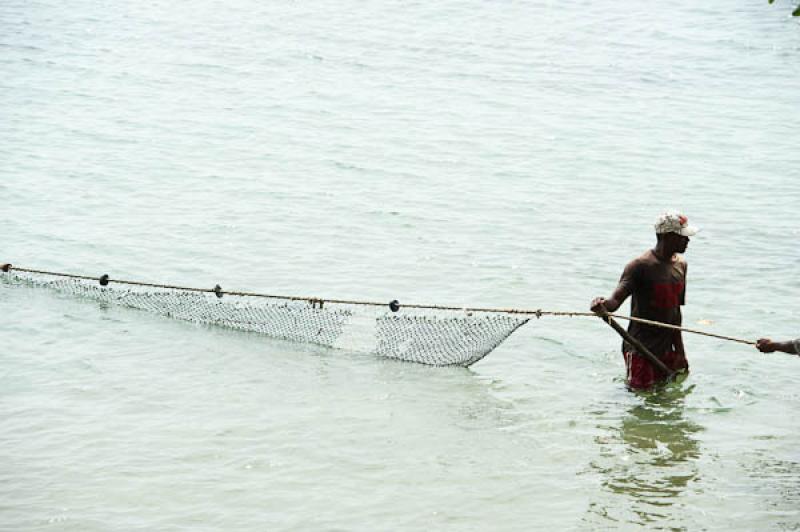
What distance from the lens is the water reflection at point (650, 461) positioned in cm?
688

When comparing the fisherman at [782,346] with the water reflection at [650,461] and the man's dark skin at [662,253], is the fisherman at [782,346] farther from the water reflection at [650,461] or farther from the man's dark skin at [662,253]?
the water reflection at [650,461]

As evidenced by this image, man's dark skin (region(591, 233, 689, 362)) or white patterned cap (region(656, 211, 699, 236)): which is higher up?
white patterned cap (region(656, 211, 699, 236))

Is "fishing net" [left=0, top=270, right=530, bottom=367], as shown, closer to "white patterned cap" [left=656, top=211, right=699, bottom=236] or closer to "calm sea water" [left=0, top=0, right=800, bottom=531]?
"calm sea water" [left=0, top=0, right=800, bottom=531]

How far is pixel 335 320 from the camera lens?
31.7 feet

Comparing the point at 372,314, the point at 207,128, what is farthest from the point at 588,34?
the point at 372,314

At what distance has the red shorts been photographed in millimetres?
8070

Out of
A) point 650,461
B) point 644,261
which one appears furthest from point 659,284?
point 650,461

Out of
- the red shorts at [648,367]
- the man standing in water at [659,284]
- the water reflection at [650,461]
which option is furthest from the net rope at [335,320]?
the water reflection at [650,461]

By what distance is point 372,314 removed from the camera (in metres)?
11.4

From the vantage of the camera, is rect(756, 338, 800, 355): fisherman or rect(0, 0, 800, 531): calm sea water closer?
rect(756, 338, 800, 355): fisherman

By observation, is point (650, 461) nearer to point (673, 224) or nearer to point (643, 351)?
point (643, 351)

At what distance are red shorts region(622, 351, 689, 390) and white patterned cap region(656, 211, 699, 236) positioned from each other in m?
1.06

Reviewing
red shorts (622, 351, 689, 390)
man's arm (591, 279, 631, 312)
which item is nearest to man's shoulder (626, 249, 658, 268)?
man's arm (591, 279, 631, 312)

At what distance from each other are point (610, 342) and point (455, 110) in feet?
38.9
